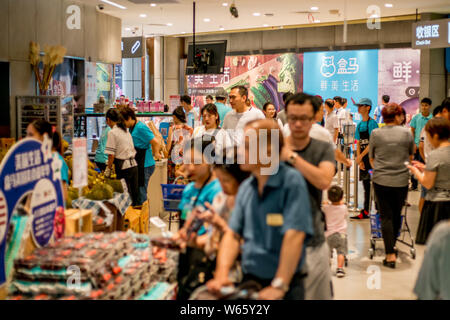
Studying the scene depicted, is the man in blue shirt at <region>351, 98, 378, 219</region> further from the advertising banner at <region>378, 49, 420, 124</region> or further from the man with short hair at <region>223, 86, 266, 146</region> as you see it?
the advertising banner at <region>378, 49, 420, 124</region>

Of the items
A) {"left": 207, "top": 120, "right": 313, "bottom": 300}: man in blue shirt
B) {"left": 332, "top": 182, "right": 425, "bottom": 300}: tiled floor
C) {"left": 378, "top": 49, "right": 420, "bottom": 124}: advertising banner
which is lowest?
{"left": 332, "top": 182, "right": 425, "bottom": 300}: tiled floor

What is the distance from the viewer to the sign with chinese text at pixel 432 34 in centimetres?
1040

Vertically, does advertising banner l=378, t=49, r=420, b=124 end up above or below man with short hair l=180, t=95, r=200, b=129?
above

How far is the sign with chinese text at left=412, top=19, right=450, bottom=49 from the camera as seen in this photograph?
10398 mm

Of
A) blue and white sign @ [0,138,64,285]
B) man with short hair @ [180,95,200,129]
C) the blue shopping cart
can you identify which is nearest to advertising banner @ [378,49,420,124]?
man with short hair @ [180,95,200,129]

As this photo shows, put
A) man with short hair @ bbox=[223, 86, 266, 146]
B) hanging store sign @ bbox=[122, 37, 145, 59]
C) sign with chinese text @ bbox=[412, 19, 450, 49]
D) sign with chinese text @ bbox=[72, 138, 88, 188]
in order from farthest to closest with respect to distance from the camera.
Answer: hanging store sign @ bbox=[122, 37, 145, 59]
sign with chinese text @ bbox=[412, 19, 450, 49]
man with short hair @ bbox=[223, 86, 266, 146]
sign with chinese text @ bbox=[72, 138, 88, 188]

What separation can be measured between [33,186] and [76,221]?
538mm

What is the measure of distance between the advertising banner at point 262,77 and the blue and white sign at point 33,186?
13108mm

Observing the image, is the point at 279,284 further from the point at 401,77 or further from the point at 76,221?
the point at 401,77

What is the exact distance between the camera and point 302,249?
2.30 metres

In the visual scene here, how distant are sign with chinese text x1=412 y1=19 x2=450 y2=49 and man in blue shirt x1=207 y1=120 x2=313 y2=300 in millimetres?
9262

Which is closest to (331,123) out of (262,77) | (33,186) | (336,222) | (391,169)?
(391,169)

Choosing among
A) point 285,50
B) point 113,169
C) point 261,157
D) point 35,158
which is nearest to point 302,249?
point 261,157

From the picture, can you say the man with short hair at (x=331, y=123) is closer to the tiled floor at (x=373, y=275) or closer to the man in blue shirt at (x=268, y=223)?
the tiled floor at (x=373, y=275)
